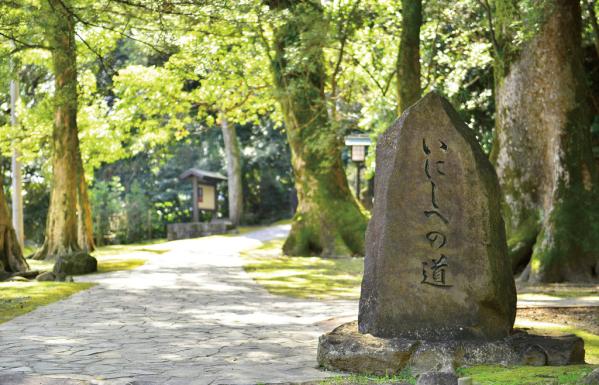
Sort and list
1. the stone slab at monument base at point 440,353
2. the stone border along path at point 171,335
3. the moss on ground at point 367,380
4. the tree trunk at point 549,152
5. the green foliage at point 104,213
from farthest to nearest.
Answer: the green foliage at point 104,213 < the tree trunk at point 549,152 < the stone slab at monument base at point 440,353 < the stone border along path at point 171,335 < the moss on ground at point 367,380

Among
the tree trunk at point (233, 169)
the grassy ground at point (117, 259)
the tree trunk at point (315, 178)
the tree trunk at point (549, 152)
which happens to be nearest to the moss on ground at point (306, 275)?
the tree trunk at point (315, 178)

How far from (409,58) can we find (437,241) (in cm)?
833

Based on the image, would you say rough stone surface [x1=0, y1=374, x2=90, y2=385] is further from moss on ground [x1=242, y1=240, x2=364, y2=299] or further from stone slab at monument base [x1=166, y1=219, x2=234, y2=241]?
stone slab at monument base [x1=166, y1=219, x2=234, y2=241]

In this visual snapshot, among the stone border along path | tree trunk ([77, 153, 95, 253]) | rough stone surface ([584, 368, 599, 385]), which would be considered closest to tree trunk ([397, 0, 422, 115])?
the stone border along path

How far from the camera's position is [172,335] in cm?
930

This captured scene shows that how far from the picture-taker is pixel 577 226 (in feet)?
47.8

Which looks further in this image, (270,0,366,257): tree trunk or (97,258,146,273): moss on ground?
(270,0,366,257): tree trunk

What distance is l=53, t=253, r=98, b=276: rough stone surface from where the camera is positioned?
1788 centimetres

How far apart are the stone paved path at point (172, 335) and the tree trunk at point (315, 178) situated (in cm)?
662

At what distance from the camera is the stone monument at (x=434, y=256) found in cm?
749

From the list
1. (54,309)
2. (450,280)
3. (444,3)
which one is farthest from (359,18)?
(450,280)

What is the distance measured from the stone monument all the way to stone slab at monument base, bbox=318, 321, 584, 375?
0.01 meters

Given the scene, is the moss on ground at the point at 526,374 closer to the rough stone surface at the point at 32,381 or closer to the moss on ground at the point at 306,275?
the rough stone surface at the point at 32,381

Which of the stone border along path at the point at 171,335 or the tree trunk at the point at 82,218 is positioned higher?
the tree trunk at the point at 82,218
